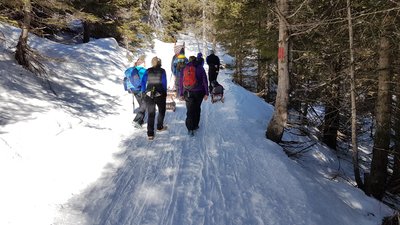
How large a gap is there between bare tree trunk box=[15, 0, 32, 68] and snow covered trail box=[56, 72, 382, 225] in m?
5.13

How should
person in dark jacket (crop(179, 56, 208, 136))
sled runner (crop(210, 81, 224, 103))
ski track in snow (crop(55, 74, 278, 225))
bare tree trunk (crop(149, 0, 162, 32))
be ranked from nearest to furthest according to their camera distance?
1. ski track in snow (crop(55, 74, 278, 225))
2. person in dark jacket (crop(179, 56, 208, 136))
3. sled runner (crop(210, 81, 224, 103))
4. bare tree trunk (crop(149, 0, 162, 32))

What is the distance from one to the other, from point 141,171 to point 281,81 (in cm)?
500

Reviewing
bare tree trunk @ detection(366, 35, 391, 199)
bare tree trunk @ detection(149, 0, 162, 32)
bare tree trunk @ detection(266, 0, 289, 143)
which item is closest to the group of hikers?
bare tree trunk @ detection(266, 0, 289, 143)

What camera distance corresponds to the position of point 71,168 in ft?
23.0

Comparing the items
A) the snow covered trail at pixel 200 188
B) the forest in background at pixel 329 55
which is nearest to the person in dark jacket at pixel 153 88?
the snow covered trail at pixel 200 188

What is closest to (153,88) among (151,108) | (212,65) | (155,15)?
(151,108)

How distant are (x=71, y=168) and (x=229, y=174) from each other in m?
3.43

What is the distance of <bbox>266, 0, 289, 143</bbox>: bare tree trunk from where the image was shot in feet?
30.4

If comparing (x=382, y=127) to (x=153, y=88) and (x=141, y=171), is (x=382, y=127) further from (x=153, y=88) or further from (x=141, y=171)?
(x=141, y=171)

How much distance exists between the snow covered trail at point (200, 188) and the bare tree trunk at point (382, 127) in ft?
9.46

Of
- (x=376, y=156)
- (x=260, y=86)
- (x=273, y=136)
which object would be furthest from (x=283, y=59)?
(x=260, y=86)

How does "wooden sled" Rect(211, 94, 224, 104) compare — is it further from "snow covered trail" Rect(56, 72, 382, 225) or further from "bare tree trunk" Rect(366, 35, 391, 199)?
"bare tree trunk" Rect(366, 35, 391, 199)

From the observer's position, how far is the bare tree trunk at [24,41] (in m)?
10.7

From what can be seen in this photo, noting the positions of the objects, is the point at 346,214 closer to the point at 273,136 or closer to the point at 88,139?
the point at 273,136
